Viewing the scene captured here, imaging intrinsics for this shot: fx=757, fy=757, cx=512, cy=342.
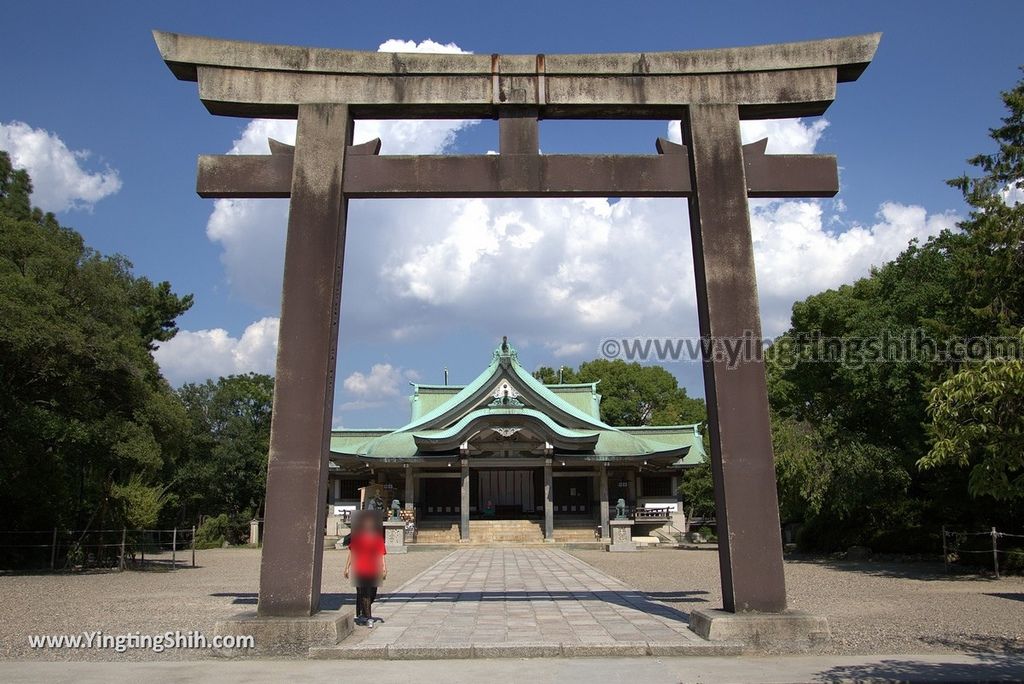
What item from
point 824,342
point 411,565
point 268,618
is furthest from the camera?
point 824,342

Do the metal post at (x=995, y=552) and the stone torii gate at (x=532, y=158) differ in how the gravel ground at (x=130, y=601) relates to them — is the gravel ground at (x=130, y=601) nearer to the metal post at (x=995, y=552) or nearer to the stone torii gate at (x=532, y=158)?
the stone torii gate at (x=532, y=158)

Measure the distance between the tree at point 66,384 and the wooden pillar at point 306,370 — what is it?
1023 centimetres

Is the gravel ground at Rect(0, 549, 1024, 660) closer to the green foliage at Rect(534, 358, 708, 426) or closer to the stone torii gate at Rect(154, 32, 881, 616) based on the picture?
the stone torii gate at Rect(154, 32, 881, 616)

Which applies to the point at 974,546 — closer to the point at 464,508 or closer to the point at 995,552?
the point at 995,552

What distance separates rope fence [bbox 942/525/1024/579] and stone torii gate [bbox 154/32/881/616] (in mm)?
11812

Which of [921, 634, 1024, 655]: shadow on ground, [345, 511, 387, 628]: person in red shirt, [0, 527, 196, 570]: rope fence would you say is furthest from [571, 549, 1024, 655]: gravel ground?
[0, 527, 196, 570]: rope fence

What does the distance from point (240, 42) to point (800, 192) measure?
6350 millimetres

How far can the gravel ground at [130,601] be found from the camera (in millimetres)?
8508

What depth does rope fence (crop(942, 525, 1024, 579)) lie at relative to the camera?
1634 centimetres

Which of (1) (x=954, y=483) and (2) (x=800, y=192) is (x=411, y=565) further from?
(2) (x=800, y=192)

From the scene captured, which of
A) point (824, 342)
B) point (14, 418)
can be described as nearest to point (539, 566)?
point (824, 342)

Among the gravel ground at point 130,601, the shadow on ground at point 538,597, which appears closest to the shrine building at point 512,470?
the gravel ground at point 130,601

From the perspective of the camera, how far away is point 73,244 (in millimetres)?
18859

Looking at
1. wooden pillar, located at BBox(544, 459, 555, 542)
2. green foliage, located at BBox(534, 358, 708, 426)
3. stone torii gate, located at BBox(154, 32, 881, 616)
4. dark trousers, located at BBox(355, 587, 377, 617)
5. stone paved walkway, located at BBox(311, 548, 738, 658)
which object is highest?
green foliage, located at BBox(534, 358, 708, 426)
